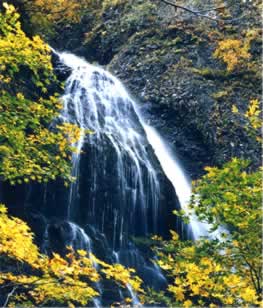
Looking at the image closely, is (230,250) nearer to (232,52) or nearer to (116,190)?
(116,190)

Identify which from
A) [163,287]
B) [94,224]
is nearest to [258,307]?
[163,287]

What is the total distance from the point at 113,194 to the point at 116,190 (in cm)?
16

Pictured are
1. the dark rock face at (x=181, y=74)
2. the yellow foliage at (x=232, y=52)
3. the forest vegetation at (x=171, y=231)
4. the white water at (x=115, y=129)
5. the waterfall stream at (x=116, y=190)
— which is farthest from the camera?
the yellow foliage at (x=232, y=52)

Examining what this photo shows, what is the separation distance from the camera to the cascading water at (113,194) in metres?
10.6

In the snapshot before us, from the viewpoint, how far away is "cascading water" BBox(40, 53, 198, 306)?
10.6 metres

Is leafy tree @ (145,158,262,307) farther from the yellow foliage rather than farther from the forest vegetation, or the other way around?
the yellow foliage

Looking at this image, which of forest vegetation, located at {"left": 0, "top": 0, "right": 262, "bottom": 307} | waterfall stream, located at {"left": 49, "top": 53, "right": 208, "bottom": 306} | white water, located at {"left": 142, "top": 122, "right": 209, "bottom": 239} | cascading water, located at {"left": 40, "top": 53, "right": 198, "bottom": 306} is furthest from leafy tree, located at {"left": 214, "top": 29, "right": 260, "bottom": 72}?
forest vegetation, located at {"left": 0, "top": 0, "right": 262, "bottom": 307}

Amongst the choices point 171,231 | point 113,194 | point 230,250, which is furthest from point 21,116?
point 113,194

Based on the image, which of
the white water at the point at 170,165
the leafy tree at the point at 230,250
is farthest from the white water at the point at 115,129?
the leafy tree at the point at 230,250

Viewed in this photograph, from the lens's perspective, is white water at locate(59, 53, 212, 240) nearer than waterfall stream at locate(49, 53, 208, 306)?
No

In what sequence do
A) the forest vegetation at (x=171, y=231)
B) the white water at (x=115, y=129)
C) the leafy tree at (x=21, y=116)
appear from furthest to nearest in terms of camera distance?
the white water at (x=115, y=129) → the leafy tree at (x=21, y=116) → the forest vegetation at (x=171, y=231)

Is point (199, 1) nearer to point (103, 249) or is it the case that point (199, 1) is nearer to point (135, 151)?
point (135, 151)

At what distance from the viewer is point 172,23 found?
2091cm

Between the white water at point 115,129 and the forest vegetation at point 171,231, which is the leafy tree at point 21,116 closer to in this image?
the forest vegetation at point 171,231
